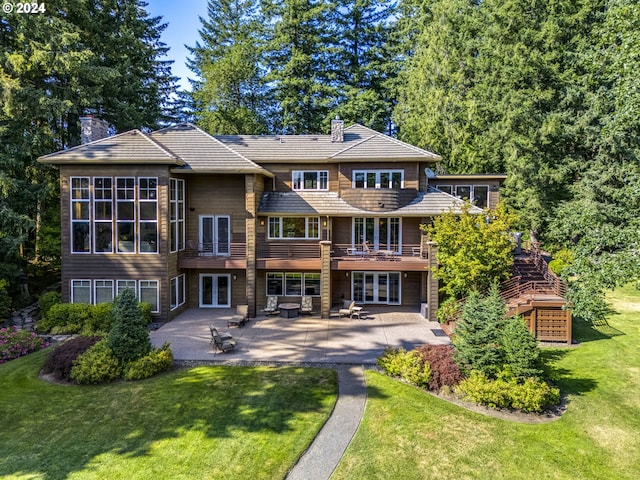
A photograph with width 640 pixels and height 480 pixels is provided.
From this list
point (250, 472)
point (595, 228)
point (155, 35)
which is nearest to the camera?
point (250, 472)

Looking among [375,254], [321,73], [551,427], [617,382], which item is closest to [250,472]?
[551,427]

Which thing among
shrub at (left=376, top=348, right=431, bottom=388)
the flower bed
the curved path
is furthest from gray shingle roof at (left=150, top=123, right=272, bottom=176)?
the curved path

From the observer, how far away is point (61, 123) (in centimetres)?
2548

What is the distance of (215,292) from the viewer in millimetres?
20766

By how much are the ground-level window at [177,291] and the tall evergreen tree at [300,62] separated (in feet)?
68.3

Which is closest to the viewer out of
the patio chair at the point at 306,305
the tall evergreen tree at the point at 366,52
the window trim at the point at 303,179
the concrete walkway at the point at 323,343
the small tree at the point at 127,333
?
the concrete walkway at the point at 323,343

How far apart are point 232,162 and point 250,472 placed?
1411cm

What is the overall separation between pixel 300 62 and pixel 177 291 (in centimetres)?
2504

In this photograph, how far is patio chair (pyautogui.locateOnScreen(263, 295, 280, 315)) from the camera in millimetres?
19375

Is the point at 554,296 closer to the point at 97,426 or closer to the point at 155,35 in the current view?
the point at 97,426

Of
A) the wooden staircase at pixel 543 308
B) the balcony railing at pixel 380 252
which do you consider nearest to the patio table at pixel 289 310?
the balcony railing at pixel 380 252

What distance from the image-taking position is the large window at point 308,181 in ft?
70.6

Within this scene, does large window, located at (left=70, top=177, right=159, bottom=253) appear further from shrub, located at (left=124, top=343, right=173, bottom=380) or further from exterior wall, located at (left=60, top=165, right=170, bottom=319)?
shrub, located at (left=124, top=343, right=173, bottom=380)

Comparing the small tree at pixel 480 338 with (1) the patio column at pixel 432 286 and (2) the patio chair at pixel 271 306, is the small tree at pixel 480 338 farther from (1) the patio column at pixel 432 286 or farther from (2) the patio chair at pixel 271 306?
(2) the patio chair at pixel 271 306
